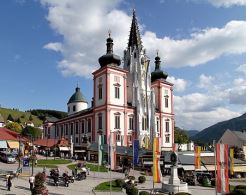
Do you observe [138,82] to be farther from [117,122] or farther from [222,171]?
[222,171]

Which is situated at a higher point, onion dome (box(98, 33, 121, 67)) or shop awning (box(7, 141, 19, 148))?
onion dome (box(98, 33, 121, 67))

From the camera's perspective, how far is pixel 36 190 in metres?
23.8

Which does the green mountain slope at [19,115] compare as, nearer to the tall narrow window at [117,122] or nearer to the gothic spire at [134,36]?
the gothic spire at [134,36]

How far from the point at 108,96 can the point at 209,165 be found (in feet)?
77.6

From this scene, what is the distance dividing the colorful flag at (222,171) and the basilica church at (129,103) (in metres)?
35.6

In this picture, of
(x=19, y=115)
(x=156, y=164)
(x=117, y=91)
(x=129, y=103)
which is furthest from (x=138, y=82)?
(x=19, y=115)

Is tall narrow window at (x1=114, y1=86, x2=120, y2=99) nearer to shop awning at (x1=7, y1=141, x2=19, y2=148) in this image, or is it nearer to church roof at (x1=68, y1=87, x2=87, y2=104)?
shop awning at (x1=7, y1=141, x2=19, y2=148)

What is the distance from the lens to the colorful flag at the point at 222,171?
26.6 metres

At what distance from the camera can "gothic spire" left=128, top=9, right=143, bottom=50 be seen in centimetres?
7830

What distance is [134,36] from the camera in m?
79.8

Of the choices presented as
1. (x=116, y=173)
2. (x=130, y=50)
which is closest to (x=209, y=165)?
(x=116, y=173)

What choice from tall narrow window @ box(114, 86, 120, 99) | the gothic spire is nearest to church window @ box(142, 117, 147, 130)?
tall narrow window @ box(114, 86, 120, 99)

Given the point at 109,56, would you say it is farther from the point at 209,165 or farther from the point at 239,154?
the point at 239,154

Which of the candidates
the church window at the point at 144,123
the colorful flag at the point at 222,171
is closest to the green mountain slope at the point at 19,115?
the church window at the point at 144,123
